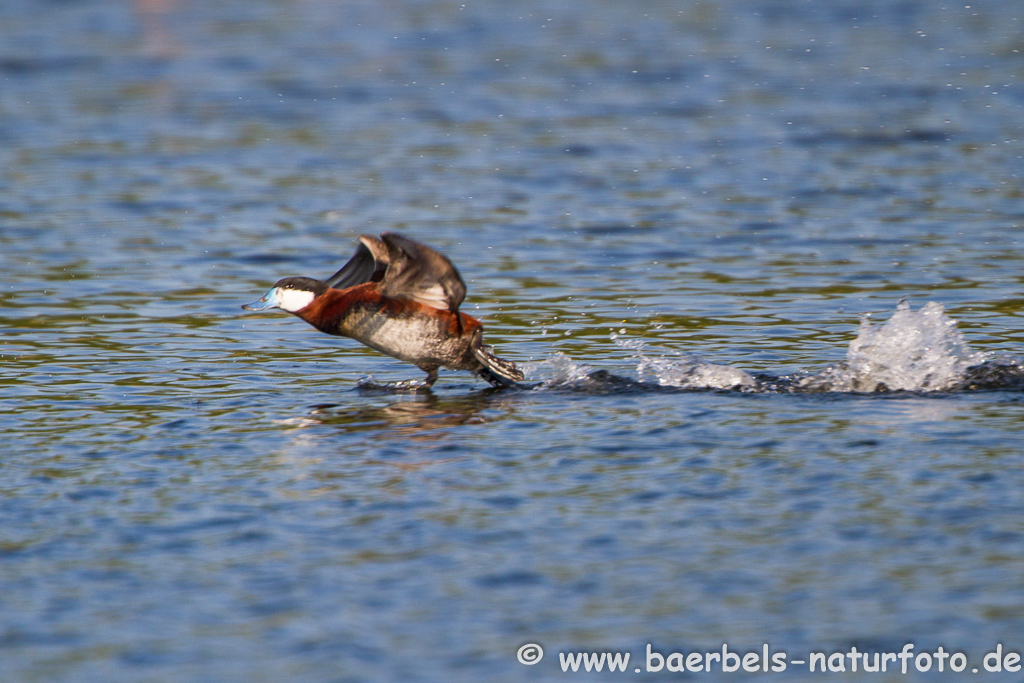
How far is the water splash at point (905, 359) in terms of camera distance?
9164 millimetres

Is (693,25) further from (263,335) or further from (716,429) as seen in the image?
(716,429)

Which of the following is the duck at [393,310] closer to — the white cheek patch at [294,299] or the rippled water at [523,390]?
the white cheek patch at [294,299]

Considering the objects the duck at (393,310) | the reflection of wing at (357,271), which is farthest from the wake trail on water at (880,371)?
the reflection of wing at (357,271)

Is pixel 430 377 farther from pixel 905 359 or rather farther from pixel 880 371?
pixel 905 359

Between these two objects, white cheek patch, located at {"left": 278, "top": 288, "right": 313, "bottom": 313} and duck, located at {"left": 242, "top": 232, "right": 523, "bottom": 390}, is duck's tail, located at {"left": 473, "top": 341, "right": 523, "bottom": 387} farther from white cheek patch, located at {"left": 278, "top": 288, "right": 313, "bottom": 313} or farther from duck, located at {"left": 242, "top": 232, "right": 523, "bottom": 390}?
white cheek patch, located at {"left": 278, "top": 288, "right": 313, "bottom": 313}

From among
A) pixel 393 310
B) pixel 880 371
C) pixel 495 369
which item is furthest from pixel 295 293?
pixel 880 371

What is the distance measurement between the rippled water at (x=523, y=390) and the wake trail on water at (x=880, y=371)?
3cm

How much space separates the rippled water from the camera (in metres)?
5.78

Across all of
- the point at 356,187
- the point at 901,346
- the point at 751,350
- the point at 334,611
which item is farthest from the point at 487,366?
the point at 356,187

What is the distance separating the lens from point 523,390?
9711mm

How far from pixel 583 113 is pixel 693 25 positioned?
35.6 feet
